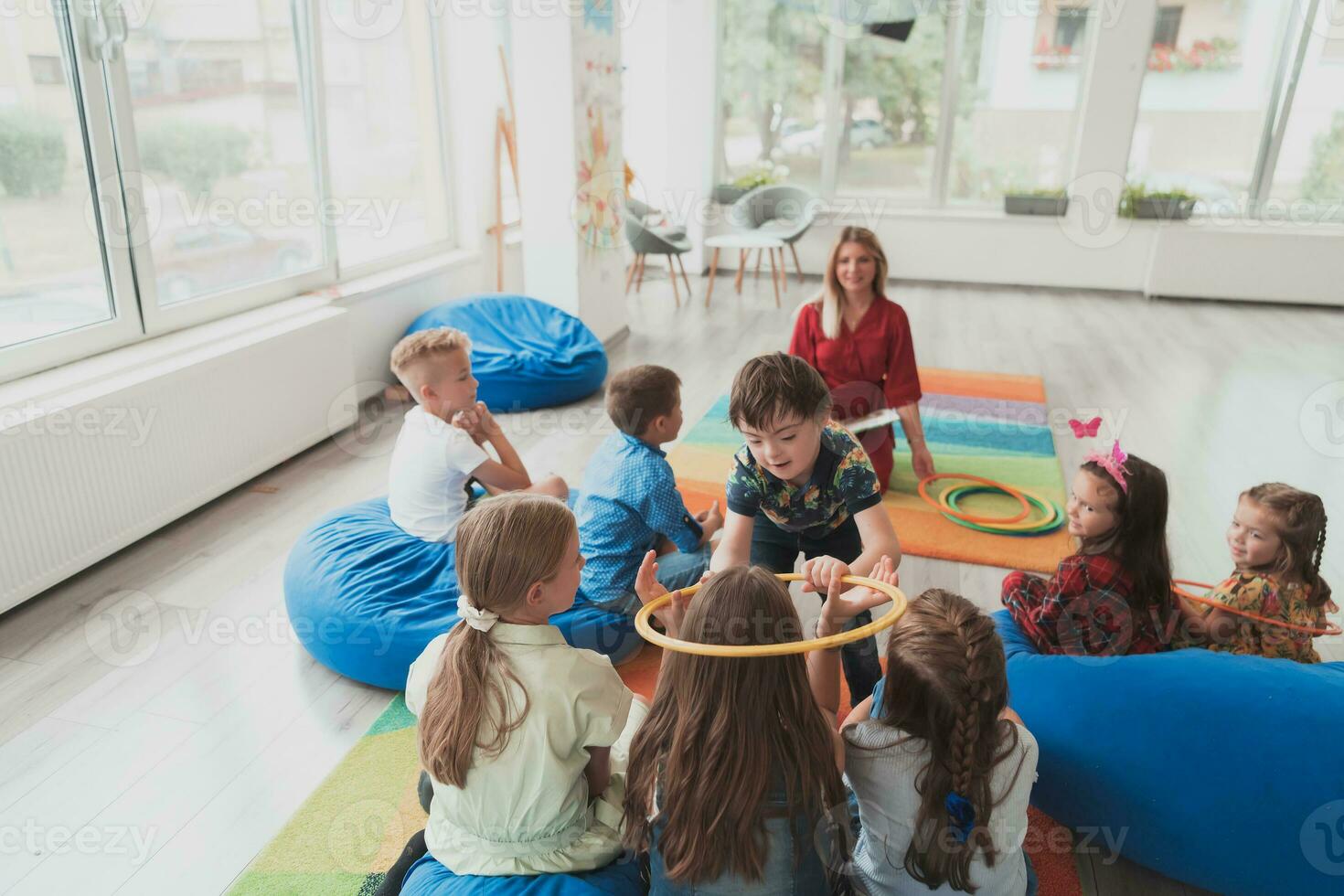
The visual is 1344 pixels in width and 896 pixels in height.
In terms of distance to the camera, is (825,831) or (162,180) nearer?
(825,831)

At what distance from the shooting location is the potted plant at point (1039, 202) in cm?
779

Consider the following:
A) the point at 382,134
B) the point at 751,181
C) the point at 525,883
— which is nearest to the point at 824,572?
the point at 525,883

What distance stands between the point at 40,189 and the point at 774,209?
19.1 ft

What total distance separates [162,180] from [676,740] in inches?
133

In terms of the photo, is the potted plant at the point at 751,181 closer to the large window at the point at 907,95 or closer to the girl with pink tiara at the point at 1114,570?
the large window at the point at 907,95

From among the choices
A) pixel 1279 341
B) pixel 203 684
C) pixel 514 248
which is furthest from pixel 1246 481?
pixel 514 248

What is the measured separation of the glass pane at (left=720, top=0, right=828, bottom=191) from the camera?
26.7ft

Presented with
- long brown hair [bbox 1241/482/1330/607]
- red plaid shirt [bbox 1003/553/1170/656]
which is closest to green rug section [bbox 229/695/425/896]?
red plaid shirt [bbox 1003/553/1170/656]

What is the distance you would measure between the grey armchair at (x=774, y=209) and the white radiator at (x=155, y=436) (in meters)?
Result: 4.33

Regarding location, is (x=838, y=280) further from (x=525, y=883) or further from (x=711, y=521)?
(x=525, y=883)

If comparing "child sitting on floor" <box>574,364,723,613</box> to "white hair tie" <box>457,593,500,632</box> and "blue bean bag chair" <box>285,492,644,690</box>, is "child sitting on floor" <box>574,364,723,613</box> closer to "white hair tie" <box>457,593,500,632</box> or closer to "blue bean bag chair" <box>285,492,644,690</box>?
"blue bean bag chair" <box>285,492,644,690</box>

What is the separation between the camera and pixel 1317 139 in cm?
750

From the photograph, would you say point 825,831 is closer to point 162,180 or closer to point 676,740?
point 676,740

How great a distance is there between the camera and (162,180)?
143 inches
